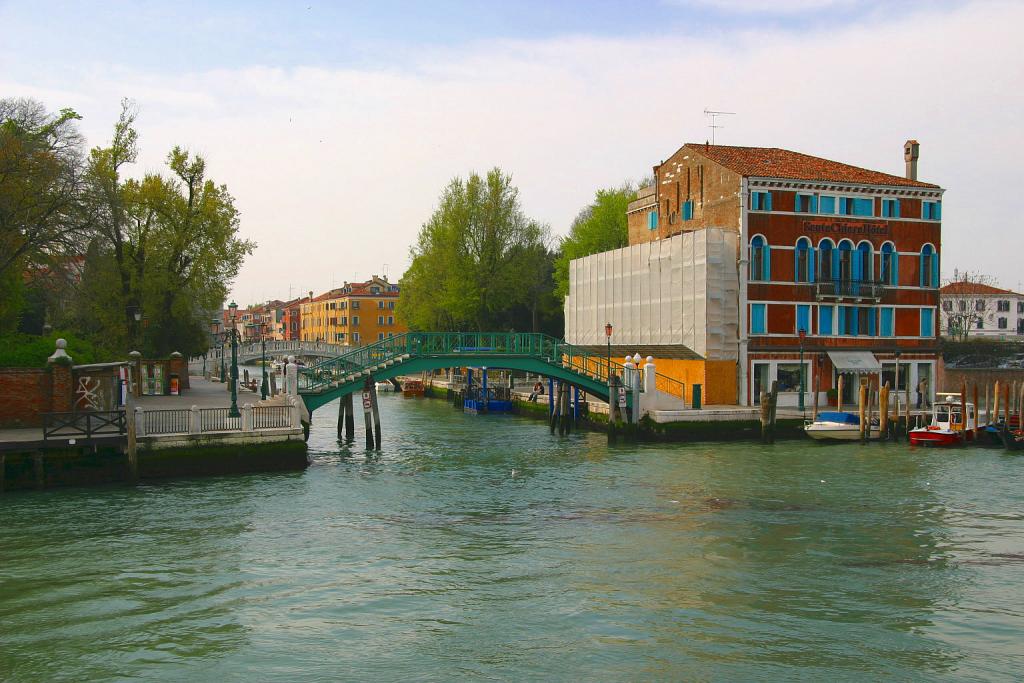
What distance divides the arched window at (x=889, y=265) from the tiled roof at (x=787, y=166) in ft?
9.84

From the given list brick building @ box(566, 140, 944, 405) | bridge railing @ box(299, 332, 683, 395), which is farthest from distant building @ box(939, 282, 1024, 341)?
bridge railing @ box(299, 332, 683, 395)

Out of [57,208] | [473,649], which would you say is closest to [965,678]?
[473,649]

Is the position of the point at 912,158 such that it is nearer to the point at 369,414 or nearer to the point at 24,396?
the point at 369,414

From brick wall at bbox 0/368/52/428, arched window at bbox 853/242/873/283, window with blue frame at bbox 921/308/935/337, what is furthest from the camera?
window with blue frame at bbox 921/308/935/337

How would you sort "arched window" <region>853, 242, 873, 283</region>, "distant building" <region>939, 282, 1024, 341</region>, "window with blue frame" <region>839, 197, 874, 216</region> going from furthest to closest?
1. "distant building" <region>939, 282, 1024, 341</region>
2. "arched window" <region>853, 242, 873, 283</region>
3. "window with blue frame" <region>839, 197, 874, 216</region>

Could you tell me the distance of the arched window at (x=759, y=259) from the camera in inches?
1650

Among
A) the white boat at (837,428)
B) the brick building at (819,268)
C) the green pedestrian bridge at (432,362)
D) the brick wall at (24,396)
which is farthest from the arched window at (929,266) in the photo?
the brick wall at (24,396)

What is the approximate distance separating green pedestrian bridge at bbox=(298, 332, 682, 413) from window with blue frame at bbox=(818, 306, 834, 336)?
9.69 m

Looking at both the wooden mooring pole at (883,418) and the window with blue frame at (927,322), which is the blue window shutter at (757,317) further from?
the window with blue frame at (927,322)

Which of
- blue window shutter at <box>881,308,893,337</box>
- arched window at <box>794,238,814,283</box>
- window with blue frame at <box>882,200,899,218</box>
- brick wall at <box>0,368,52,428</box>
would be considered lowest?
brick wall at <box>0,368,52,428</box>

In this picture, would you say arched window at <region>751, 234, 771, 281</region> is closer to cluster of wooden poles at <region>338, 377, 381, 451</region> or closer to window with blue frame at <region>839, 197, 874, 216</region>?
window with blue frame at <region>839, 197, 874, 216</region>

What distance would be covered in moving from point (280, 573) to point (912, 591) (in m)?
A: 11.2

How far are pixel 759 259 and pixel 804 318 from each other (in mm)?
3447

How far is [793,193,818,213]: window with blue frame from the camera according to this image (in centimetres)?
4219
